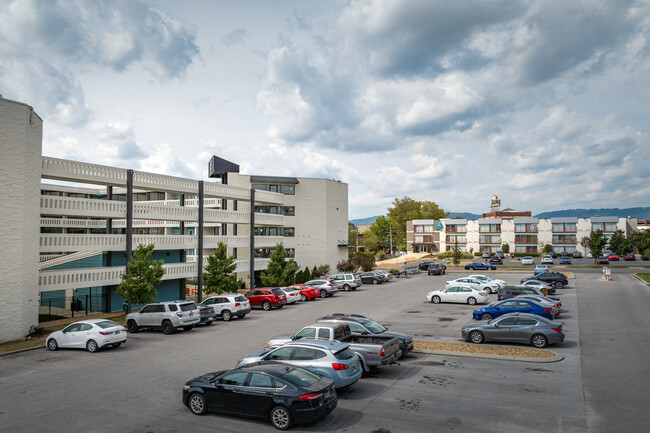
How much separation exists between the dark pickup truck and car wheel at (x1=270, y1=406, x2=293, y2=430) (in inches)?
177

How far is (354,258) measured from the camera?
198ft

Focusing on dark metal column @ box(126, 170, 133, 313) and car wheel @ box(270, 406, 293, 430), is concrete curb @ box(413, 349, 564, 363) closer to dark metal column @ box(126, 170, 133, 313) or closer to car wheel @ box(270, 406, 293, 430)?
car wheel @ box(270, 406, 293, 430)

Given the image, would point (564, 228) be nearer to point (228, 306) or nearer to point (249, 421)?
point (228, 306)

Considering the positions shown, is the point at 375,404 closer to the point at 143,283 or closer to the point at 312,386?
the point at 312,386

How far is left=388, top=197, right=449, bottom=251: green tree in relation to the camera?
134000mm

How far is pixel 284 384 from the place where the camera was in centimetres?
1064

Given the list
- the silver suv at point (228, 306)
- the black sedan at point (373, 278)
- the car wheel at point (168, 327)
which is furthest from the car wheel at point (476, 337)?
the black sedan at point (373, 278)

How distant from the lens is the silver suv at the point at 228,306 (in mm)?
28031

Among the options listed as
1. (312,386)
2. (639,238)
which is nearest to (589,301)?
(312,386)

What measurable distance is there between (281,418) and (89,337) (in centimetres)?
1320

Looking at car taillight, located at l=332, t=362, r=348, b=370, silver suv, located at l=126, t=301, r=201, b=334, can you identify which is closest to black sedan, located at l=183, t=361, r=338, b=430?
car taillight, located at l=332, t=362, r=348, b=370

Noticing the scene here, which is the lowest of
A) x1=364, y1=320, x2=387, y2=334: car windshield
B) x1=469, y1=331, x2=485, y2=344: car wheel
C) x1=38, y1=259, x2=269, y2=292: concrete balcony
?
x1=469, y1=331, x2=485, y2=344: car wheel

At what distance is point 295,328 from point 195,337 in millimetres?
5184

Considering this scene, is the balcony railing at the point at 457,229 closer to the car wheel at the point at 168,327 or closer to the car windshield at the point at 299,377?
the car wheel at the point at 168,327
